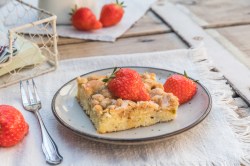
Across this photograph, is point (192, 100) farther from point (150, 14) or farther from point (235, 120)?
point (150, 14)

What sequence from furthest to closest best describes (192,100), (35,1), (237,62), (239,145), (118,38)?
1. (35,1)
2. (118,38)
3. (237,62)
4. (192,100)
5. (239,145)

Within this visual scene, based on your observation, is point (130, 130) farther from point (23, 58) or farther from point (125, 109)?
point (23, 58)

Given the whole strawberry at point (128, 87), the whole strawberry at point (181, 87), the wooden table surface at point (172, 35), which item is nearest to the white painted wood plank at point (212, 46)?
the wooden table surface at point (172, 35)

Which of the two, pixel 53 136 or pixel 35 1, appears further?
pixel 35 1

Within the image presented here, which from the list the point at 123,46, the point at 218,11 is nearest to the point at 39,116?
the point at 123,46

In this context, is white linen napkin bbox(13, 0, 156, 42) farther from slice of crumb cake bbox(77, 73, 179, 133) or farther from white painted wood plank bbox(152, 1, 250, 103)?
slice of crumb cake bbox(77, 73, 179, 133)

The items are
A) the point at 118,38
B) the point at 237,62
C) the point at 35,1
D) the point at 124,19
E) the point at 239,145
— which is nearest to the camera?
the point at 239,145

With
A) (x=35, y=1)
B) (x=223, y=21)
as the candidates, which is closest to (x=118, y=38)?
(x=223, y=21)

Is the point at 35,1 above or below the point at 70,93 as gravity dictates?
below
